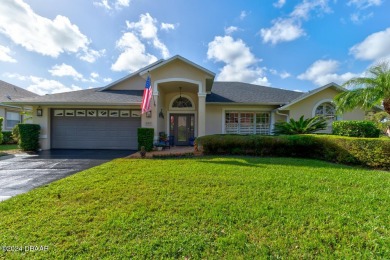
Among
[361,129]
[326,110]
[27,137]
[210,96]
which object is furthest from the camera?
[210,96]

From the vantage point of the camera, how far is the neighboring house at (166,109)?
11.9 m

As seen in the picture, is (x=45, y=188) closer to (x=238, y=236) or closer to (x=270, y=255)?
(x=238, y=236)

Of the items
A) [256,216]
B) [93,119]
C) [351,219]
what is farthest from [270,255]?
[93,119]

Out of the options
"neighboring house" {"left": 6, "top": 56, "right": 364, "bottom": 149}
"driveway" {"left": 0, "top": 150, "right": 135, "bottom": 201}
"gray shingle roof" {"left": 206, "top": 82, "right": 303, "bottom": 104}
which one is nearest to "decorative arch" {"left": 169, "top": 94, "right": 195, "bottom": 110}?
"neighboring house" {"left": 6, "top": 56, "right": 364, "bottom": 149}

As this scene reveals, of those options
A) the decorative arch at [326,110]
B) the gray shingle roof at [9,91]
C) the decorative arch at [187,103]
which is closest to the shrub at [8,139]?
the gray shingle roof at [9,91]

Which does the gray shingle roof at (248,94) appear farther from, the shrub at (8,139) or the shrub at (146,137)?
the shrub at (8,139)

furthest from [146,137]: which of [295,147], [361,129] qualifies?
[361,129]

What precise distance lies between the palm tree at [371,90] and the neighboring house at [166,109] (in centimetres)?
285

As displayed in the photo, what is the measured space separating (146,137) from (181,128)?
430 cm

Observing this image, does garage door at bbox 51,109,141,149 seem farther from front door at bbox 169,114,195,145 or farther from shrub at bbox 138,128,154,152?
front door at bbox 169,114,195,145

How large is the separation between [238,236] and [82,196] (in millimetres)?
3641

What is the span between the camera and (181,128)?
14734 millimetres

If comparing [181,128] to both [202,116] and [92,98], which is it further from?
[92,98]

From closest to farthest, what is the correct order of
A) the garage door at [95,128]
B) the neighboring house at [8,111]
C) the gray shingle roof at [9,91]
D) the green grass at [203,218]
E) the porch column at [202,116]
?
the green grass at [203,218], the porch column at [202,116], the garage door at [95,128], the neighboring house at [8,111], the gray shingle roof at [9,91]
